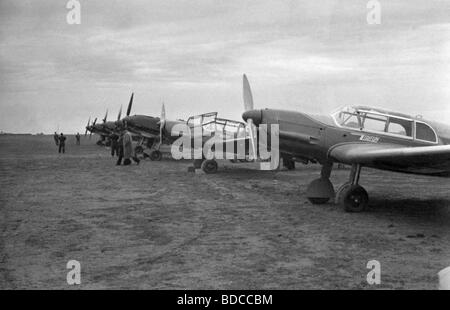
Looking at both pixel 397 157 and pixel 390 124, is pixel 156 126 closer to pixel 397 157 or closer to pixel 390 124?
pixel 390 124

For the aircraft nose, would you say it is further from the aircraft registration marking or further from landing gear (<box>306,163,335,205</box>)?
the aircraft registration marking

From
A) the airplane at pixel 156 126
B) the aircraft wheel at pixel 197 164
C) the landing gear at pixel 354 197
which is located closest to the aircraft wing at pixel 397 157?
the landing gear at pixel 354 197

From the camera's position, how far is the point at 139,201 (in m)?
10.4

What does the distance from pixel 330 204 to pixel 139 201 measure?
4.28 m

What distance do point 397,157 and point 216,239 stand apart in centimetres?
362

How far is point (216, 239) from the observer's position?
261 inches

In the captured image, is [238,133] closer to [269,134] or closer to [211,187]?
[211,187]

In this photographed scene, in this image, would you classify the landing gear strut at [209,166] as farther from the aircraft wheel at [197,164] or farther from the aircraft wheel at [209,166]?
the aircraft wheel at [197,164]

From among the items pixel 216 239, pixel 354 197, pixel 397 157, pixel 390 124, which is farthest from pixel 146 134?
pixel 216 239

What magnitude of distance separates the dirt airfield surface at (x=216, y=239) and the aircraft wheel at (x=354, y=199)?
17cm

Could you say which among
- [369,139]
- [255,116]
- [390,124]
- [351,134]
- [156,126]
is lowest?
[369,139]

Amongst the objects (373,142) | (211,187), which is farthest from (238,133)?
(373,142)

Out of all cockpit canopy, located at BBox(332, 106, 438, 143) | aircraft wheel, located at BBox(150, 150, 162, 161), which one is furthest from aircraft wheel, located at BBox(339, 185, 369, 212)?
aircraft wheel, located at BBox(150, 150, 162, 161)

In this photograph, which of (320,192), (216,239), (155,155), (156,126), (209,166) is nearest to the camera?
(216,239)
